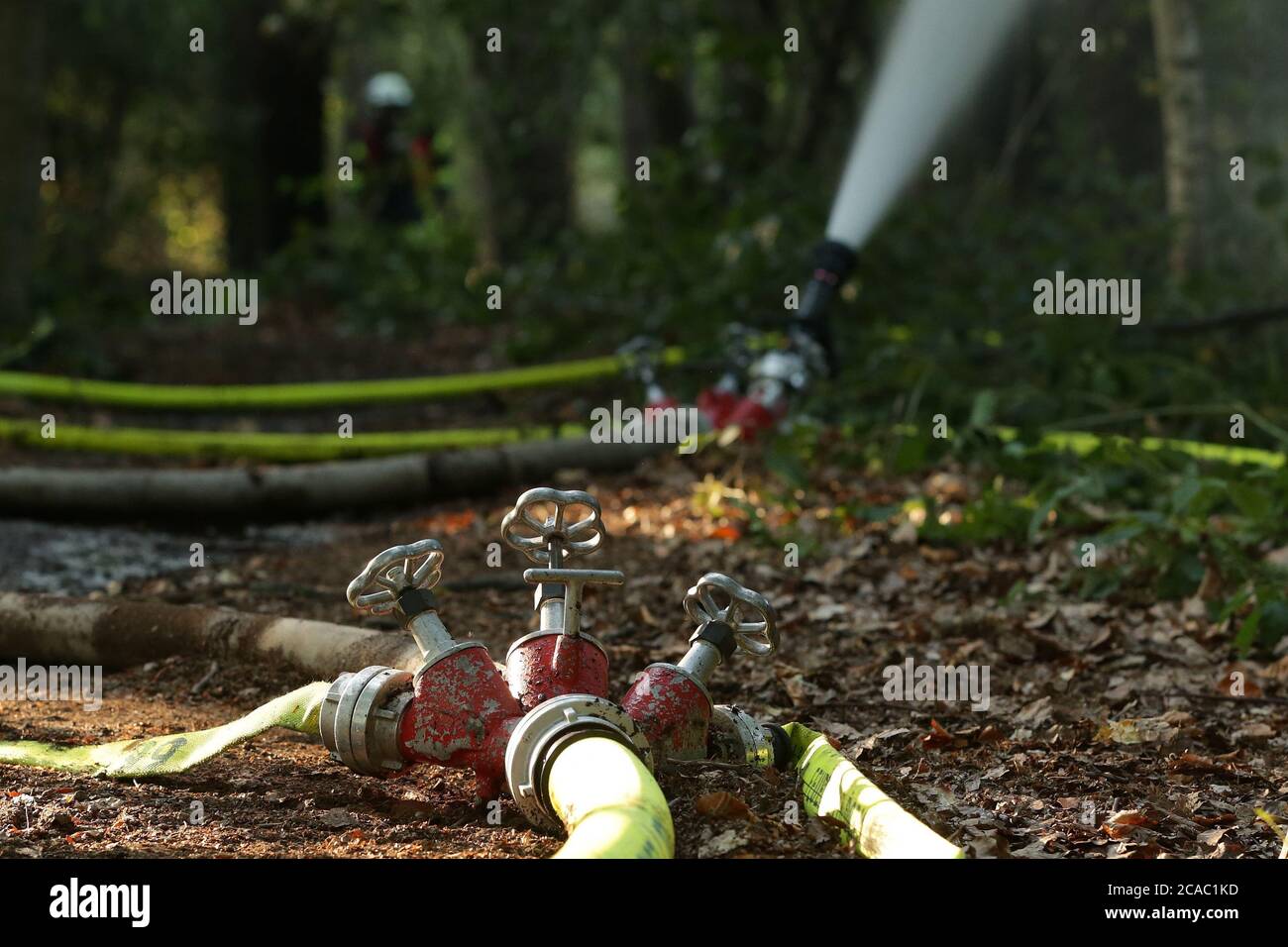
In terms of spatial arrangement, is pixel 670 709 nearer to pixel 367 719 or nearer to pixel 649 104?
pixel 367 719

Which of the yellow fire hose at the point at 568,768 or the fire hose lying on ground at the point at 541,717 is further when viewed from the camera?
the fire hose lying on ground at the point at 541,717

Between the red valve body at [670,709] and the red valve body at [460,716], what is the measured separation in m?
0.18

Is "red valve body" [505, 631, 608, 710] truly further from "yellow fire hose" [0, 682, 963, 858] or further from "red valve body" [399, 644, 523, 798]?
"yellow fire hose" [0, 682, 963, 858]

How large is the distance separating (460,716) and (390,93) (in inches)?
535

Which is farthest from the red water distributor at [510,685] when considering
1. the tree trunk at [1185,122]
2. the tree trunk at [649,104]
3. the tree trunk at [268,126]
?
the tree trunk at [268,126]

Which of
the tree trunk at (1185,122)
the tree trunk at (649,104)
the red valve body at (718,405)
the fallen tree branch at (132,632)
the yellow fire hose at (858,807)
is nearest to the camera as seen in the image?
the yellow fire hose at (858,807)

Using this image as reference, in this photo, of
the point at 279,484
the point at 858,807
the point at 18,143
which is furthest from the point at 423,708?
the point at 18,143

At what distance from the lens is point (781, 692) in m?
2.84

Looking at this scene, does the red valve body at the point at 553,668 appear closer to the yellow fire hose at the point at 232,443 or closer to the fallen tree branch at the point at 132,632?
the fallen tree branch at the point at 132,632

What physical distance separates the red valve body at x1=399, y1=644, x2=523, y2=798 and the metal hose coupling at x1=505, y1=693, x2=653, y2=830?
0.13 meters

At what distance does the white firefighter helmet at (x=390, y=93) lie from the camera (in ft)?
47.4

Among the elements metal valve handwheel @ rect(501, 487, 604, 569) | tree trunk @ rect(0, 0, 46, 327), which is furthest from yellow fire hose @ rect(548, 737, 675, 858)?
tree trunk @ rect(0, 0, 46, 327)
